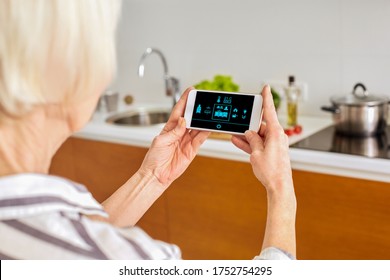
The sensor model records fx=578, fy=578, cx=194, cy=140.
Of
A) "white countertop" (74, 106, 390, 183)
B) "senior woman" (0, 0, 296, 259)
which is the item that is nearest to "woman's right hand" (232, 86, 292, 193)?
"senior woman" (0, 0, 296, 259)

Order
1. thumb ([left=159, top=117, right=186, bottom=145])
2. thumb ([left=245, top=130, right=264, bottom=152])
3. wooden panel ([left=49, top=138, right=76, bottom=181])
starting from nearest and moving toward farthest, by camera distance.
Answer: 1. thumb ([left=245, top=130, right=264, bottom=152])
2. thumb ([left=159, top=117, right=186, bottom=145])
3. wooden panel ([left=49, top=138, right=76, bottom=181])

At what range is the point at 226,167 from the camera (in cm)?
195

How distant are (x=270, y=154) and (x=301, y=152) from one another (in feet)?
2.63

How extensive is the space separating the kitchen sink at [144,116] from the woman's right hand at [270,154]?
151cm

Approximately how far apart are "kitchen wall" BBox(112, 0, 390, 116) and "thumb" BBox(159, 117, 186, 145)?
1070mm

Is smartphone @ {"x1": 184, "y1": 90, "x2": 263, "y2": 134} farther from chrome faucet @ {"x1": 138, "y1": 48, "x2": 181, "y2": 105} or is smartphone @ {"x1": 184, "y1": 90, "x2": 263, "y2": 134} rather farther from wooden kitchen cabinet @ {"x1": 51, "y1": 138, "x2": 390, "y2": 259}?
chrome faucet @ {"x1": 138, "y1": 48, "x2": 181, "y2": 105}

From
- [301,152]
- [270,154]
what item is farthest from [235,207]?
[270,154]

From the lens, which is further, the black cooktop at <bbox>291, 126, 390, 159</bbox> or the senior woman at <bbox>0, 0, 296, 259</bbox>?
the black cooktop at <bbox>291, 126, 390, 159</bbox>

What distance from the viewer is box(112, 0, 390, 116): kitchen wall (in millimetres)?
2049

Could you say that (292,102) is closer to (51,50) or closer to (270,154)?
(270,154)

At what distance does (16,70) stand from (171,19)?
6.46 feet
